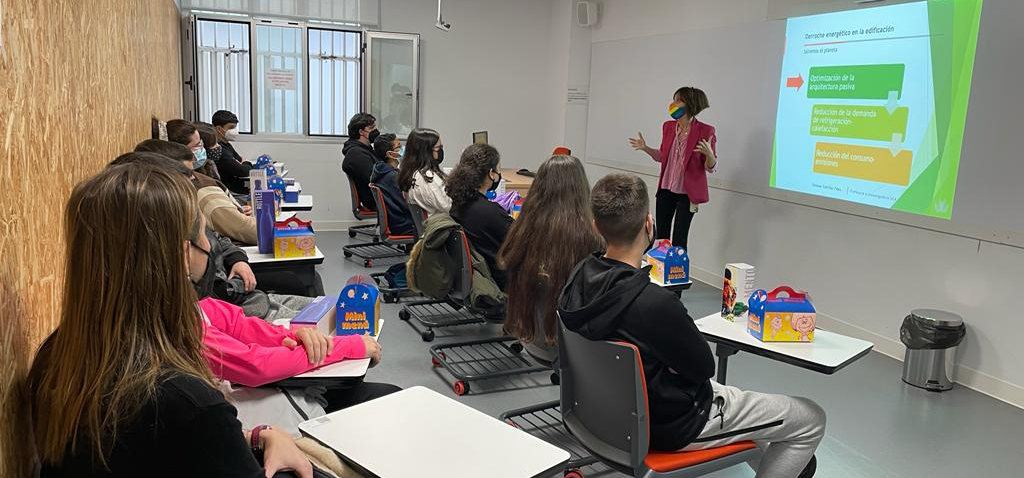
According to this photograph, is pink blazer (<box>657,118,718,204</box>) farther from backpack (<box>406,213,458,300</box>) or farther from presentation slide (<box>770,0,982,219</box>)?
backpack (<box>406,213,458,300</box>)

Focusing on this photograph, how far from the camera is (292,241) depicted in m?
3.42

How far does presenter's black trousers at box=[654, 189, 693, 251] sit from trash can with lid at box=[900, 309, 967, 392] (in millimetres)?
1941

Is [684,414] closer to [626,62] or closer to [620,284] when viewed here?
[620,284]

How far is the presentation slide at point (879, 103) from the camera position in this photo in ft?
13.4

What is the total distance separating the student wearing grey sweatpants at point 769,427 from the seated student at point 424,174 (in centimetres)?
308

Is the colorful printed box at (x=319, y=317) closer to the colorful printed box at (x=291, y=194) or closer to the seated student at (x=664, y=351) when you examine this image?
the seated student at (x=664, y=351)

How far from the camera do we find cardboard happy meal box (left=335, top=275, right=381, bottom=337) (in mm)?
2295

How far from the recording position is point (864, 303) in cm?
462

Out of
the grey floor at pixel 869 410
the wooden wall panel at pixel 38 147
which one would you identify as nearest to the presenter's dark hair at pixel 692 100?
the grey floor at pixel 869 410

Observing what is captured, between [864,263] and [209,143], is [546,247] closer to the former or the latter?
[864,263]

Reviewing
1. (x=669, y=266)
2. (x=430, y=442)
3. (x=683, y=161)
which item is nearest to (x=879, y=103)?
(x=683, y=161)

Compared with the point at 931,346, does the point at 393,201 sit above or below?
above

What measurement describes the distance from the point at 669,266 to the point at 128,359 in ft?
8.11

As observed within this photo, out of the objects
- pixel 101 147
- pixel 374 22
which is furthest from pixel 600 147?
pixel 101 147
